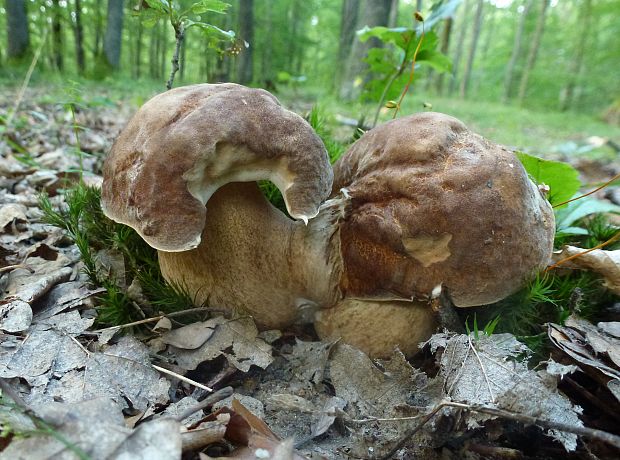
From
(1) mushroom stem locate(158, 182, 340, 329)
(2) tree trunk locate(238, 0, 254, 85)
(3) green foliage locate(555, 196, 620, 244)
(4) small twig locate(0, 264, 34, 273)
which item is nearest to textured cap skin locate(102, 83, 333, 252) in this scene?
(1) mushroom stem locate(158, 182, 340, 329)

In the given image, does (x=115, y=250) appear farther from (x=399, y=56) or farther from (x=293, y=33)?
(x=293, y=33)

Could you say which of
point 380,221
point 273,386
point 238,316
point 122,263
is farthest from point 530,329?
point 122,263

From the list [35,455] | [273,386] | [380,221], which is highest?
[380,221]

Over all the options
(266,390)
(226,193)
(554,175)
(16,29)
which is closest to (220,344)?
(266,390)

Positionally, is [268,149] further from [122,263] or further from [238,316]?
[122,263]

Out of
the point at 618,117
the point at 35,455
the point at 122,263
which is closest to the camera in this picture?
the point at 35,455

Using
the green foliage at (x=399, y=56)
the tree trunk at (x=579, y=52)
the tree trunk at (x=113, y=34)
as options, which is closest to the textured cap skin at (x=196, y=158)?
the green foliage at (x=399, y=56)
